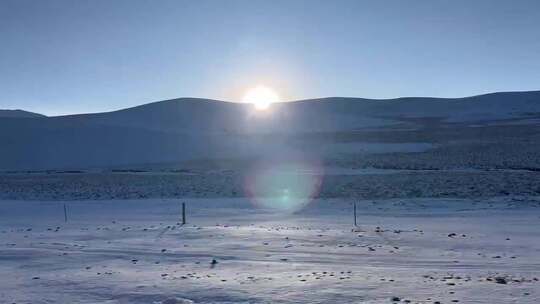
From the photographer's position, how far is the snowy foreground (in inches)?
358

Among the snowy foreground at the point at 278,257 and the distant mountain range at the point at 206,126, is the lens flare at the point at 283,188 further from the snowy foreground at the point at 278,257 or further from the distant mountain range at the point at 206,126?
the distant mountain range at the point at 206,126

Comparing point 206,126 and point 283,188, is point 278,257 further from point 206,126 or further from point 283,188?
point 206,126

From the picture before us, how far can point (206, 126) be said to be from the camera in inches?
3482

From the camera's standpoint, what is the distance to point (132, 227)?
18.2m

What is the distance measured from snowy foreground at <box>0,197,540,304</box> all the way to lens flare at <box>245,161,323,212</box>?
348 centimetres

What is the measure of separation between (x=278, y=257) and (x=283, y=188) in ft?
66.3

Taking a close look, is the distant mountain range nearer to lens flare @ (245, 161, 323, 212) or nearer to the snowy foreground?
lens flare @ (245, 161, 323, 212)

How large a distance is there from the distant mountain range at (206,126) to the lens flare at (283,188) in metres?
21.2

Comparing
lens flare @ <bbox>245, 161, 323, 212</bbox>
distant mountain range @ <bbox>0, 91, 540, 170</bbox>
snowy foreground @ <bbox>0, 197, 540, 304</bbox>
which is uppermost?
distant mountain range @ <bbox>0, 91, 540, 170</bbox>

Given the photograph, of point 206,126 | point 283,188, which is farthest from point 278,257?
point 206,126

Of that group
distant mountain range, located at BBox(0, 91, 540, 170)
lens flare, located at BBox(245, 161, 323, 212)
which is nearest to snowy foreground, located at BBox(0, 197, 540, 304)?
lens flare, located at BBox(245, 161, 323, 212)

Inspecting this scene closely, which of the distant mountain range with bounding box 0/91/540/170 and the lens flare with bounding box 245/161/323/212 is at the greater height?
the distant mountain range with bounding box 0/91/540/170

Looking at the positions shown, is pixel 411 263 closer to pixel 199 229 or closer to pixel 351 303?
pixel 351 303

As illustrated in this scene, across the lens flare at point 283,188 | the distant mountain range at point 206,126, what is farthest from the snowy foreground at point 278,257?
the distant mountain range at point 206,126
